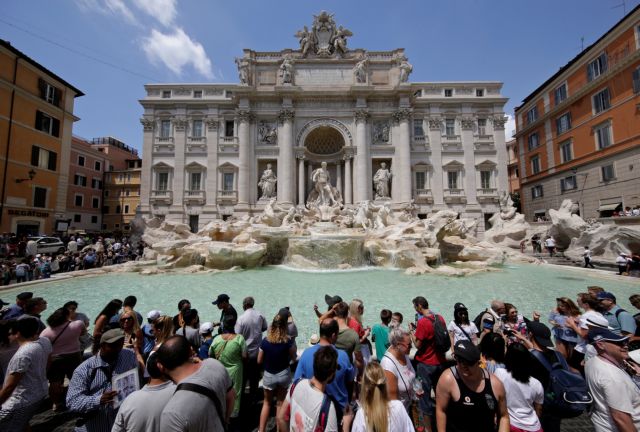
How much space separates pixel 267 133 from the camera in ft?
76.7

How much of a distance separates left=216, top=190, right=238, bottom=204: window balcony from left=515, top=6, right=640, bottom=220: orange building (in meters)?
27.0

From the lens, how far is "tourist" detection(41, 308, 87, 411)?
2945 mm

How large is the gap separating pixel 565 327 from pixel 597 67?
26.5m

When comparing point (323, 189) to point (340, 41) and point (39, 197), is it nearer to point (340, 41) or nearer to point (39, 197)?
point (340, 41)

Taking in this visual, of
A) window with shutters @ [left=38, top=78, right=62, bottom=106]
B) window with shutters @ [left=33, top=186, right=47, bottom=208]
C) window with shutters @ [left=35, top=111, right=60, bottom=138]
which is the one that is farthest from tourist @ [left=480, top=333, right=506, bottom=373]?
window with shutters @ [left=38, top=78, right=62, bottom=106]

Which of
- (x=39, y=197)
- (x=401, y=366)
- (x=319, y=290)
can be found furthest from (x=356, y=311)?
(x=39, y=197)

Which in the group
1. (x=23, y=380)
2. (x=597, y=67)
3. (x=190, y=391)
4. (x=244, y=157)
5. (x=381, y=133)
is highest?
(x=597, y=67)

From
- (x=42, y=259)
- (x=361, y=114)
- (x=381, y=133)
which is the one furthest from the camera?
(x=381, y=133)

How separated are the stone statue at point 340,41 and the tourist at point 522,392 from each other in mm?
26578

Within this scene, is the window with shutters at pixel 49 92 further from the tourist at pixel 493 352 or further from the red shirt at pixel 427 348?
the tourist at pixel 493 352

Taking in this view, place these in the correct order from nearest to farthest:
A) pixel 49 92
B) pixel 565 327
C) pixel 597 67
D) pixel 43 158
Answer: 1. pixel 565 327
2. pixel 43 158
3. pixel 49 92
4. pixel 597 67

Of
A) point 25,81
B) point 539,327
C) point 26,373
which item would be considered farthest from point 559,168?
point 25,81

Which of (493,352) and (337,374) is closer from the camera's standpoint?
(337,374)

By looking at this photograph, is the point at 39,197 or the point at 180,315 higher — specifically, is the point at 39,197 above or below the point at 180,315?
above
